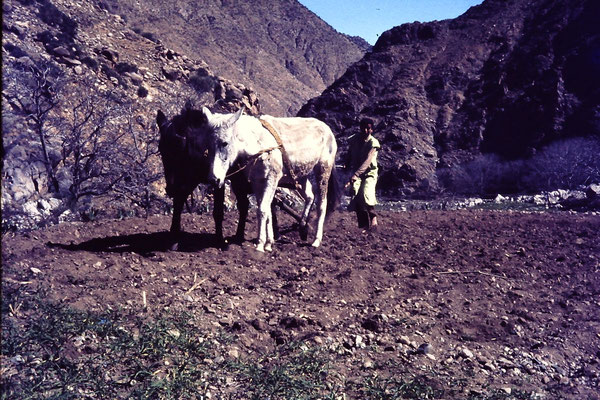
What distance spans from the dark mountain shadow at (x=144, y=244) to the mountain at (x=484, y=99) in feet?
99.5

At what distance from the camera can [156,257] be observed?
518cm

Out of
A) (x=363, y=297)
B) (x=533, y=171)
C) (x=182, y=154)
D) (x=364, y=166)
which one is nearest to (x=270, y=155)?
(x=182, y=154)

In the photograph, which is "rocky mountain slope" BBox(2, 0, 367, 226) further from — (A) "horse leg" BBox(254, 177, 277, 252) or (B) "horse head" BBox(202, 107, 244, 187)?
(B) "horse head" BBox(202, 107, 244, 187)

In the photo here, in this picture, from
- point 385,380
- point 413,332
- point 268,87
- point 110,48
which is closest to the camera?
point 385,380

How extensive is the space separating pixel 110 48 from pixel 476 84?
36.5m

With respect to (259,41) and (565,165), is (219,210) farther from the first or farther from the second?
(259,41)

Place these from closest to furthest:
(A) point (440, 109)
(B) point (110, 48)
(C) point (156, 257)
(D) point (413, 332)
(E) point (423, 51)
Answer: (D) point (413, 332), (C) point (156, 257), (B) point (110, 48), (A) point (440, 109), (E) point (423, 51)

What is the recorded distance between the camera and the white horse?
5.18 m

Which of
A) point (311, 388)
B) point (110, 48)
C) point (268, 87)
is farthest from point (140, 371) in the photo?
point (268, 87)

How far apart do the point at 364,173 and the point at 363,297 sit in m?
3.74

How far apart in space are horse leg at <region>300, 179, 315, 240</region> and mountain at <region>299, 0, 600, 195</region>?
94.4 feet

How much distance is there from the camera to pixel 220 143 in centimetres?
513

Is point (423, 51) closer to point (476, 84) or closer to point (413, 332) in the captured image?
point (476, 84)

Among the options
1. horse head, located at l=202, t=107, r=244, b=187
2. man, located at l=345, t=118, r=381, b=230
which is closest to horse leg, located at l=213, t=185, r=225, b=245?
horse head, located at l=202, t=107, r=244, b=187
